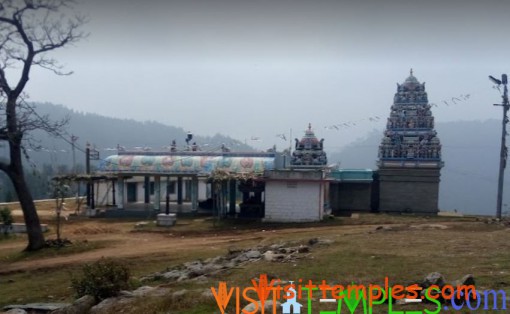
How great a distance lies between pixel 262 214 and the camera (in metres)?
30.3

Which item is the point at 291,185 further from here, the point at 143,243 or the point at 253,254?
the point at 253,254

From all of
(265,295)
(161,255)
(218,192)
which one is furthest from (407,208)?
(265,295)

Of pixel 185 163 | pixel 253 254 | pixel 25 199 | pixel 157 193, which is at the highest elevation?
pixel 185 163

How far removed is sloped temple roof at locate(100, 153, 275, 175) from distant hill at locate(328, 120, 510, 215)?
46.5 m

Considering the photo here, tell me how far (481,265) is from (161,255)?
10110mm

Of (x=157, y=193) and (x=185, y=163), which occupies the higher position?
(x=185, y=163)

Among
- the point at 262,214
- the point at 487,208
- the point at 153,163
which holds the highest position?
the point at 153,163

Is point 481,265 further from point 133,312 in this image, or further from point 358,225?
point 358,225

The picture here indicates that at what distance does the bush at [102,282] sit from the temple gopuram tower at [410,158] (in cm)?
2504

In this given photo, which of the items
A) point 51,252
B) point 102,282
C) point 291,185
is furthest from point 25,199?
point 291,185

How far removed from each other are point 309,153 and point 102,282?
26.7m

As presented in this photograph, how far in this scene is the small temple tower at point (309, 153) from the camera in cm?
3519

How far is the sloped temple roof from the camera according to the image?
105 ft

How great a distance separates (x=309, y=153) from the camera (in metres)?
35.3
